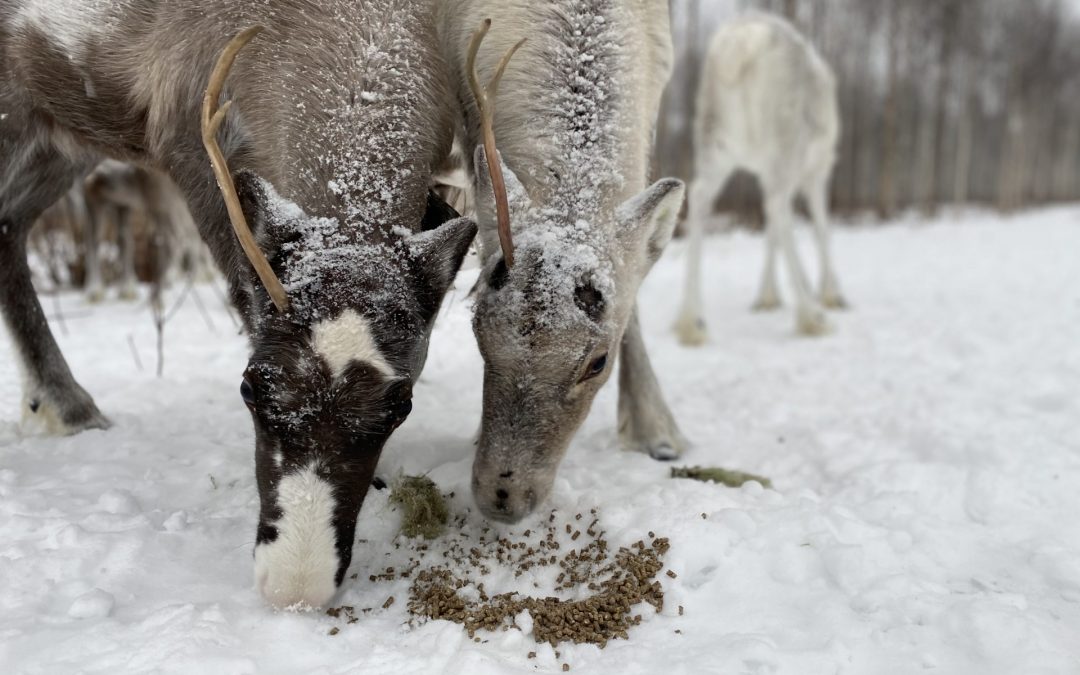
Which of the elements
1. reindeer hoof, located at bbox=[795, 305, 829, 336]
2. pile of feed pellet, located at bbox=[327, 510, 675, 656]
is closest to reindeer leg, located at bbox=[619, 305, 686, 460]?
pile of feed pellet, located at bbox=[327, 510, 675, 656]

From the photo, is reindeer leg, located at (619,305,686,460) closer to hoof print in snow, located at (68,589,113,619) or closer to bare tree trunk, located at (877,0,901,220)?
hoof print in snow, located at (68,589,113,619)

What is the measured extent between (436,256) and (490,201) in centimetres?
43

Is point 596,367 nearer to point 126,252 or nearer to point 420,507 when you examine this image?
point 420,507

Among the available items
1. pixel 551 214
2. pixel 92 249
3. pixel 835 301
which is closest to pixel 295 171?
pixel 551 214

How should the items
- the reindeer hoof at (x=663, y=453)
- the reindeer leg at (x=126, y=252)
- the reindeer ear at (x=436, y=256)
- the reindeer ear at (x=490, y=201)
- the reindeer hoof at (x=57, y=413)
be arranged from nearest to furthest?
the reindeer ear at (x=436, y=256), the reindeer ear at (x=490, y=201), the reindeer hoof at (x=57, y=413), the reindeer hoof at (x=663, y=453), the reindeer leg at (x=126, y=252)

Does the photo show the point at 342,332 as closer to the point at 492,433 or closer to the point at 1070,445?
the point at 492,433

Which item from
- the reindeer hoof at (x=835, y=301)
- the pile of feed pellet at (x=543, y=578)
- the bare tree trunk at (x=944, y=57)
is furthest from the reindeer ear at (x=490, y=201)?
the bare tree trunk at (x=944, y=57)

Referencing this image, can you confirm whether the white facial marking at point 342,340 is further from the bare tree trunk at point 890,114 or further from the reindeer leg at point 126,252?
the bare tree trunk at point 890,114

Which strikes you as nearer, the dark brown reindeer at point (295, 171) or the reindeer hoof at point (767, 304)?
the dark brown reindeer at point (295, 171)

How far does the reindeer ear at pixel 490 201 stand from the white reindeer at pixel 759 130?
4.51 meters

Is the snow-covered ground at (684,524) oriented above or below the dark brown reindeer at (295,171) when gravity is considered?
below

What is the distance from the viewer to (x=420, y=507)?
111 inches

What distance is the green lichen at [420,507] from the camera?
2.78 metres

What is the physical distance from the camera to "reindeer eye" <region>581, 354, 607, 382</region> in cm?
264
